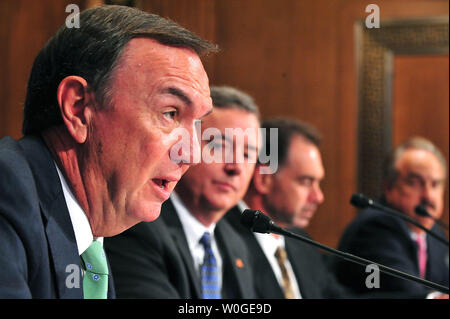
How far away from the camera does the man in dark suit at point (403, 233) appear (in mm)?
2828

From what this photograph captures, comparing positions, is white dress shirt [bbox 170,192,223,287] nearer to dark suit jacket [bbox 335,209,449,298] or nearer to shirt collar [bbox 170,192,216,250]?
shirt collar [bbox 170,192,216,250]

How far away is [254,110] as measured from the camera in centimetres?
224

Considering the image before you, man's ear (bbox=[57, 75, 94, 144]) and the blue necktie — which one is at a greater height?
man's ear (bbox=[57, 75, 94, 144])

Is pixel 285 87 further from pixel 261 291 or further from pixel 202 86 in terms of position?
pixel 202 86

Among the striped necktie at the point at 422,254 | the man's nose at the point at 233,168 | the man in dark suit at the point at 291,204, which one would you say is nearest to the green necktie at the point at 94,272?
the man's nose at the point at 233,168

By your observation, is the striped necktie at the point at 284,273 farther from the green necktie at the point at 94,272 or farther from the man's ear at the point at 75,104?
the man's ear at the point at 75,104

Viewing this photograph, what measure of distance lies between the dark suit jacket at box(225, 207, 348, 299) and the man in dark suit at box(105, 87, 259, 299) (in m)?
0.10

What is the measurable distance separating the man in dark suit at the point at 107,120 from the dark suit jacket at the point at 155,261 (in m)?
0.59

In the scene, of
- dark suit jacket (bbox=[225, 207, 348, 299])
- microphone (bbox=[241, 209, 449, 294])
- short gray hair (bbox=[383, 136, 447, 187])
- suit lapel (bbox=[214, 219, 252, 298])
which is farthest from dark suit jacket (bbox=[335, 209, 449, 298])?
microphone (bbox=[241, 209, 449, 294])

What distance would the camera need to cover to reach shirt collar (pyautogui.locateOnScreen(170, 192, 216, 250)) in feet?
6.41

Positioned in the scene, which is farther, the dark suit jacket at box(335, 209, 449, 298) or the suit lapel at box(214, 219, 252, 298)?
the dark suit jacket at box(335, 209, 449, 298)

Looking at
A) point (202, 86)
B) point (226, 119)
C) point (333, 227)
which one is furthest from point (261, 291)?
point (333, 227)

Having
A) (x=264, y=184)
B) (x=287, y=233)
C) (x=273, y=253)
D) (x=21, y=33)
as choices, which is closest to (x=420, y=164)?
(x=264, y=184)
